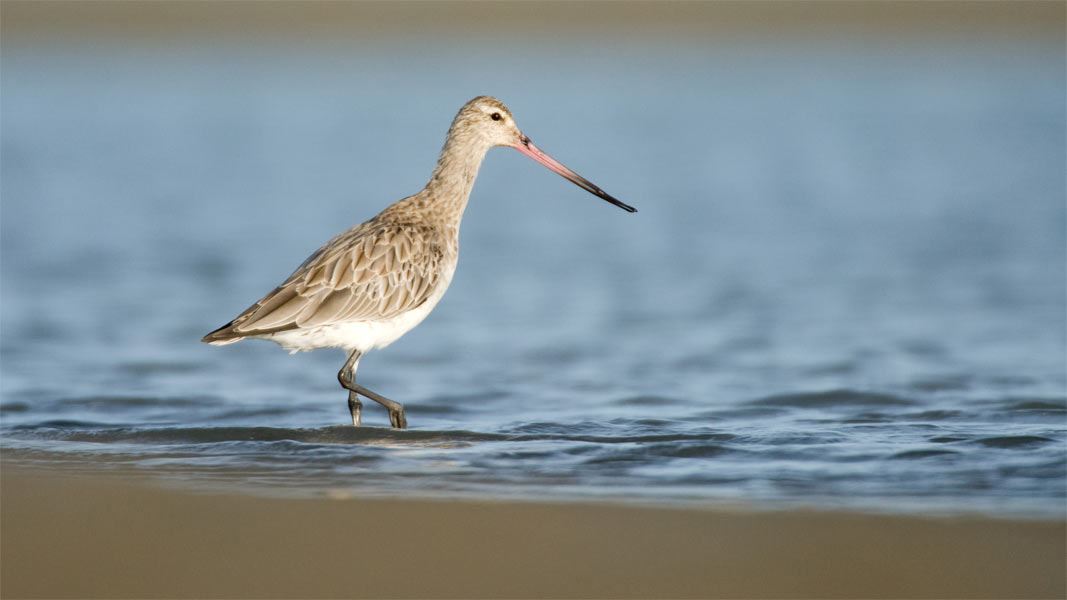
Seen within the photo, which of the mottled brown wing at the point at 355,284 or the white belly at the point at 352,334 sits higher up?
the mottled brown wing at the point at 355,284

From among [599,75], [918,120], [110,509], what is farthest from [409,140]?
[110,509]

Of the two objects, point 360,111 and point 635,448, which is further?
point 360,111

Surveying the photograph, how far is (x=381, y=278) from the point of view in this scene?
7504 millimetres

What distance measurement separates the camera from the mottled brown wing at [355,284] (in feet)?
23.9

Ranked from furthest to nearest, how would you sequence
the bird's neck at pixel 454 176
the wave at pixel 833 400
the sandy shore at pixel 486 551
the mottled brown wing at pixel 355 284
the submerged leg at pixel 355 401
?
the wave at pixel 833 400 < the bird's neck at pixel 454 176 < the submerged leg at pixel 355 401 < the mottled brown wing at pixel 355 284 < the sandy shore at pixel 486 551

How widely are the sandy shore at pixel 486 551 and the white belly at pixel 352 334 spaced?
5.23 ft

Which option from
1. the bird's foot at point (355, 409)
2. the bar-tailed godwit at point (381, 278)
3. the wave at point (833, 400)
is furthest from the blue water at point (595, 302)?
the bar-tailed godwit at point (381, 278)

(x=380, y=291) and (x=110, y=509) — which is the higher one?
(x=380, y=291)

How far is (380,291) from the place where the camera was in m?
7.50

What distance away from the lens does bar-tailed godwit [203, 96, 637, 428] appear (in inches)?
289

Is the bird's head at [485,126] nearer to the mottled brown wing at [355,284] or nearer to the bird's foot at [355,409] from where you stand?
the mottled brown wing at [355,284]

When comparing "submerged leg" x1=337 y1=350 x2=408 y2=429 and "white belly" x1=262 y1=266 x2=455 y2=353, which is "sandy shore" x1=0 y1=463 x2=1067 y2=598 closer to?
"white belly" x1=262 y1=266 x2=455 y2=353

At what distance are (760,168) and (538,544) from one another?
1459 centimetres

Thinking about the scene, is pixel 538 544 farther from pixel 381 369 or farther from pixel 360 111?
pixel 360 111
